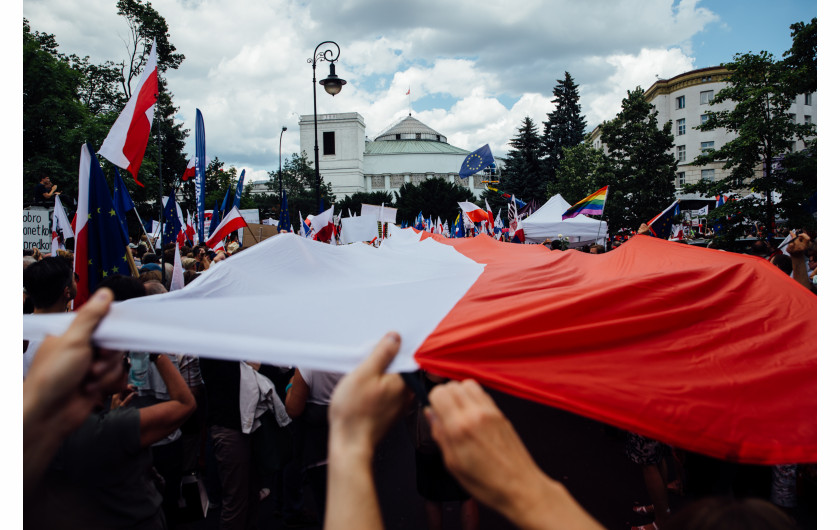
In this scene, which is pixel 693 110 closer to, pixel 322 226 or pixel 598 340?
pixel 322 226

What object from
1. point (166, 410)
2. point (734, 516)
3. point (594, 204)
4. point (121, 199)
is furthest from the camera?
point (594, 204)

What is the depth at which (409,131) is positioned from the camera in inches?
4584

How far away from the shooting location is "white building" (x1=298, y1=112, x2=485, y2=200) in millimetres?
96438

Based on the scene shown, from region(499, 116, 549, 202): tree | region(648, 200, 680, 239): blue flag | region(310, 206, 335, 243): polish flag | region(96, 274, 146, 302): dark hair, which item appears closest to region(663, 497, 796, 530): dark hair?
region(96, 274, 146, 302): dark hair

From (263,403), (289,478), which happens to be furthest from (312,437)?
(289,478)

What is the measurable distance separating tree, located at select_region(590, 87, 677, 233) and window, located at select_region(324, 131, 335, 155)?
80525 mm

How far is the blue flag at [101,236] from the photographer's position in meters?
4.15

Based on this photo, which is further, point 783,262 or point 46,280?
point 783,262

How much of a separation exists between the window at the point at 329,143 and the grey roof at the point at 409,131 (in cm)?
1951

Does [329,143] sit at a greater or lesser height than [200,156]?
greater

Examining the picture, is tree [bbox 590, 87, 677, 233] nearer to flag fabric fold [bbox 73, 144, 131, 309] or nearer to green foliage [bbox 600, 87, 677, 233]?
green foliage [bbox 600, 87, 677, 233]

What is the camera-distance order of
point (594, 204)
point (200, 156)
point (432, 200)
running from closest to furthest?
point (200, 156), point (594, 204), point (432, 200)

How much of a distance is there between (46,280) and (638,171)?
22806 millimetres

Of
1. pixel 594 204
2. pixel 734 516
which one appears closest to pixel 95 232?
pixel 734 516
